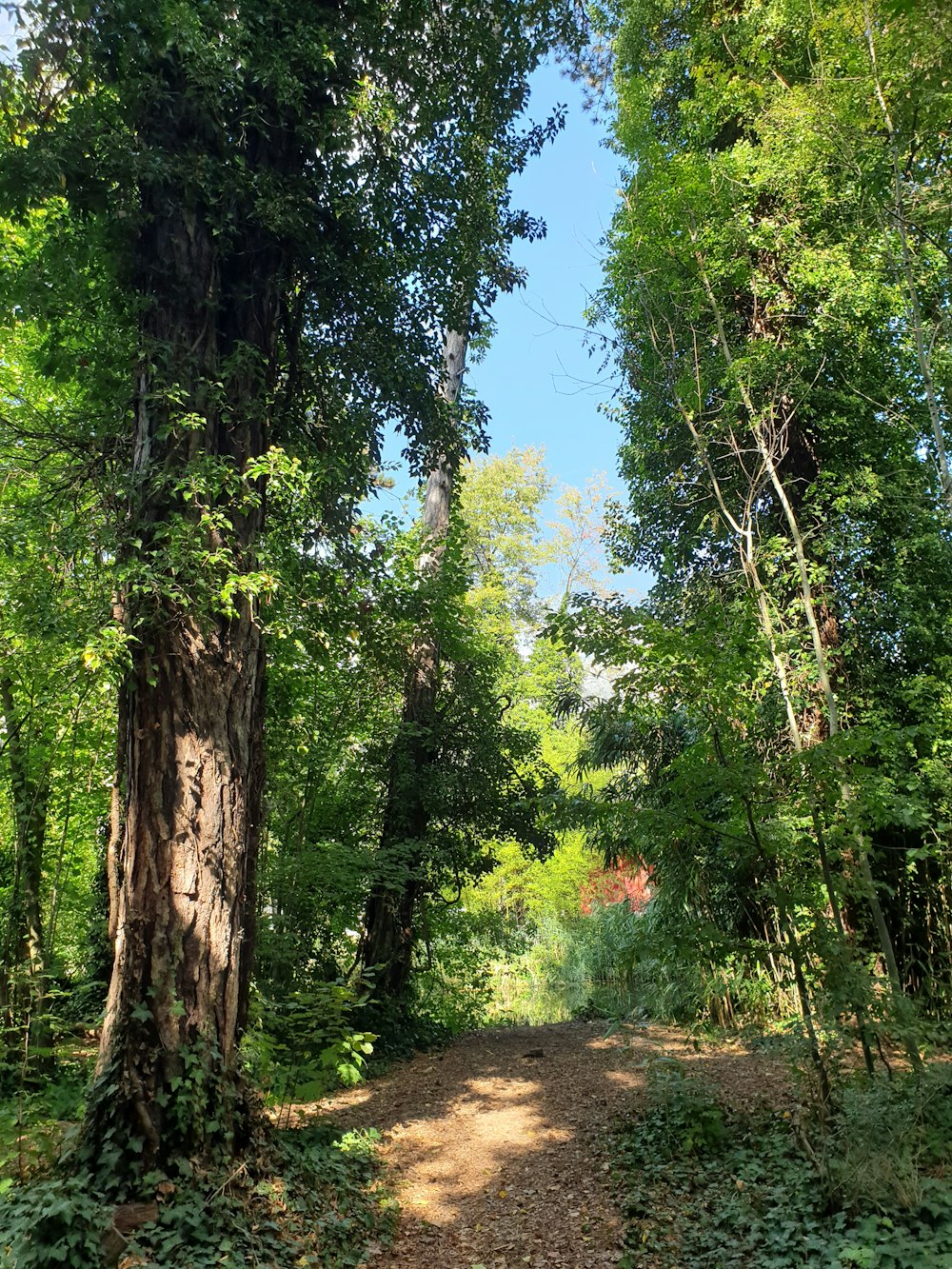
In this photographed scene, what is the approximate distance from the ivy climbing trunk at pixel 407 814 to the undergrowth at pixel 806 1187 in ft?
14.2

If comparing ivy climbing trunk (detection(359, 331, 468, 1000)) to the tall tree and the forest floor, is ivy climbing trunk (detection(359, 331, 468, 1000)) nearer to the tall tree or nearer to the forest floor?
the forest floor

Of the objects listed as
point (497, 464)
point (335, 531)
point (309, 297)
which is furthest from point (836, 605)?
point (497, 464)

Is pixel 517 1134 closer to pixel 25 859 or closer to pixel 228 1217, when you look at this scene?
pixel 228 1217

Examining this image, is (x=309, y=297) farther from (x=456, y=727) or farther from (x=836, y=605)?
(x=836, y=605)

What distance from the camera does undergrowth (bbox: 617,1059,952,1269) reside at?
3.08 m

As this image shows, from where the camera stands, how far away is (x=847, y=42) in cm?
674

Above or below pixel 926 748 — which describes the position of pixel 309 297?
above

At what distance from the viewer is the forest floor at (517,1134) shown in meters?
3.92

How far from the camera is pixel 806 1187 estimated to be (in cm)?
363

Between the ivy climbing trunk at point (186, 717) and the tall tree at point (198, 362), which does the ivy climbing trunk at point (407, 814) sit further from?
the ivy climbing trunk at point (186, 717)

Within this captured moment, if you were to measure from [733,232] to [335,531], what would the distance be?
5588mm

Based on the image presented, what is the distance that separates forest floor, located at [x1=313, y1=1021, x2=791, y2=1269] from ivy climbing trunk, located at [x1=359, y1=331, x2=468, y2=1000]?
46.9 inches

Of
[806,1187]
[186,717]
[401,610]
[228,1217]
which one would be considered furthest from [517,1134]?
[401,610]

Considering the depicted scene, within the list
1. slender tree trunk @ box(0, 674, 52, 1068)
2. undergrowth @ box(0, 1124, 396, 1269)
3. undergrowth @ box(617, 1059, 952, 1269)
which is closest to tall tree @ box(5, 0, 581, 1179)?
undergrowth @ box(0, 1124, 396, 1269)
